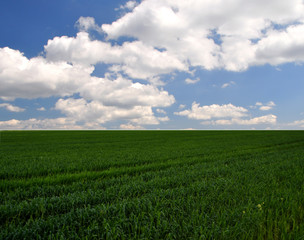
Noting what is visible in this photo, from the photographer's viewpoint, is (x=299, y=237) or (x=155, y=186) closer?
(x=299, y=237)

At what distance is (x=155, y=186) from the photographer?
6.21m

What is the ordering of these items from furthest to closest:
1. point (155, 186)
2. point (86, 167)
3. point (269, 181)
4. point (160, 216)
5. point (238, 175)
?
point (86, 167), point (238, 175), point (269, 181), point (155, 186), point (160, 216)

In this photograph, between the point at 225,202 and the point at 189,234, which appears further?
the point at 225,202

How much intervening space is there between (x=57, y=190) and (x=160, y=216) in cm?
394

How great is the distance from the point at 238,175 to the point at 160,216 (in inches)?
187

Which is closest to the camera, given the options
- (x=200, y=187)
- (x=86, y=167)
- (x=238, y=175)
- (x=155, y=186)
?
(x=200, y=187)

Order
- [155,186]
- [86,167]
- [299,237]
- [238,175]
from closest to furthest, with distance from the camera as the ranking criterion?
1. [299,237]
2. [155,186]
3. [238,175]
4. [86,167]

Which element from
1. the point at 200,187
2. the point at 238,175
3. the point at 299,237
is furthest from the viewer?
the point at 238,175

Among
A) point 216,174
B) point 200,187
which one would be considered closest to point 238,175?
point 216,174

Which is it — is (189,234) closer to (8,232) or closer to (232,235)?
(232,235)

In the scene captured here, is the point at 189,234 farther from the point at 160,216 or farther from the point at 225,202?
the point at 225,202

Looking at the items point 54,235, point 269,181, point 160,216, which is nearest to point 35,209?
point 54,235

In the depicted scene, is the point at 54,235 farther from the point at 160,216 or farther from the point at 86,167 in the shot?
the point at 86,167

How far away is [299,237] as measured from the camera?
3422 mm
